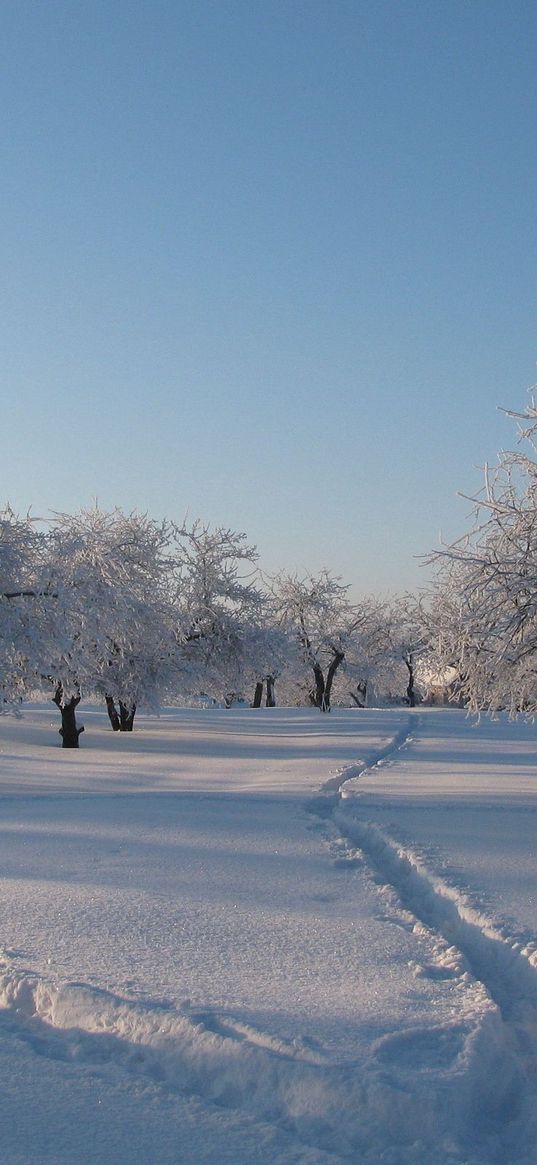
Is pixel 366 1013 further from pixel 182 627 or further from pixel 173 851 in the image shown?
pixel 182 627

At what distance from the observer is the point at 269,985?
4.94 m

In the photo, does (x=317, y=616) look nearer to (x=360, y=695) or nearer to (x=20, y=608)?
(x=360, y=695)

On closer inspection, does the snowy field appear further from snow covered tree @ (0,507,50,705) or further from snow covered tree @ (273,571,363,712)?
snow covered tree @ (273,571,363,712)

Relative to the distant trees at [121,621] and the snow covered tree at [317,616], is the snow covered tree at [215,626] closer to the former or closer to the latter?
the distant trees at [121,621]

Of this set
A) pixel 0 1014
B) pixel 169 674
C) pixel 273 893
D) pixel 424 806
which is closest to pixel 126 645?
pixel 169 674

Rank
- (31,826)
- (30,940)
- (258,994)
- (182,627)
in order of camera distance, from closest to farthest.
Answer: (258,994), (30,940), (31,826), (182,627)

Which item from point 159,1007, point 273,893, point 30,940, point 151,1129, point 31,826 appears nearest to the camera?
point 151,1129

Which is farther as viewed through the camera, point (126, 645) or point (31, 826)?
point (126, 645)

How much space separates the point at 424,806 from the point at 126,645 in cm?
1533

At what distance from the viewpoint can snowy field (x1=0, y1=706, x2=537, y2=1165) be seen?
357 centimetres

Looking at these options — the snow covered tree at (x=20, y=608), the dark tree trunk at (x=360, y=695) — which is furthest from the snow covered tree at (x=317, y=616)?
the snow covered tree at (x=20, y=608)

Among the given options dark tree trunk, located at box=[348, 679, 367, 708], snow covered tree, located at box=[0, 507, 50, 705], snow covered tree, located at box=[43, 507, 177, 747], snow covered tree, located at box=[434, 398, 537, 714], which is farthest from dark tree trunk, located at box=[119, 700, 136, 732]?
dark tree trunk, located at box=[348, 679, 367, 708]

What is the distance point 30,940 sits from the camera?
5.73 metres

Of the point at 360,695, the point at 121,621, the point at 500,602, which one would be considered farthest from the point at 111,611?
the point at 360,695
